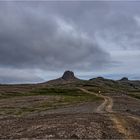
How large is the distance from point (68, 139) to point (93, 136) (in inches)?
111

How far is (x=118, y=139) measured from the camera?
1448 inches

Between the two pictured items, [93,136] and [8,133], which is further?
[8,133]

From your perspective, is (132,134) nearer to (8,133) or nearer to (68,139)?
(68,139)

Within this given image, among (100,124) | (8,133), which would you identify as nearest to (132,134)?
(100,124)

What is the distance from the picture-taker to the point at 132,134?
40750 mm

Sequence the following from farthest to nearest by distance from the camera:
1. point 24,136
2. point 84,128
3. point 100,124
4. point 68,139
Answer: point 100,124, point 84,128, point 24,136, point 68,139

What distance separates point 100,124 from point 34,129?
26.4 feet

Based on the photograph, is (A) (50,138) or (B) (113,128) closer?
(A) (50,138)

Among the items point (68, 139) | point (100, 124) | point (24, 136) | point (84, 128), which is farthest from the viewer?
point (100, 124)

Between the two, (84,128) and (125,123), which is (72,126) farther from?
(125,123)

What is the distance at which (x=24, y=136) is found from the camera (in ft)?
132

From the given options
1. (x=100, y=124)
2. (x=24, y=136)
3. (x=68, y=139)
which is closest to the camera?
(x=68, y=139)

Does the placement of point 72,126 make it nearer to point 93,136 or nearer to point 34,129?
point 34,129

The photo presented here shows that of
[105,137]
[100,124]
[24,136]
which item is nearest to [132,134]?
[105,137]
